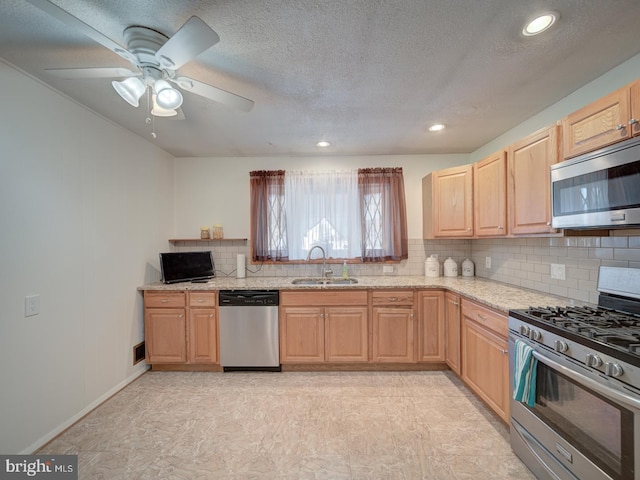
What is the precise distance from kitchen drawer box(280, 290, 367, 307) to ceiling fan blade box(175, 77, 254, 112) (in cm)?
186

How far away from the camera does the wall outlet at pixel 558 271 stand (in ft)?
7.07

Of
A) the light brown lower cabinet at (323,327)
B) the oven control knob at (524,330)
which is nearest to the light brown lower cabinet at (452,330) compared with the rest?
the light brown lower cabinet at (323,327)

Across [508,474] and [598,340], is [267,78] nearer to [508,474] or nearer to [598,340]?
[598,340]

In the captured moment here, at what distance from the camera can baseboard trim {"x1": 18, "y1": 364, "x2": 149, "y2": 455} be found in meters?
1.82

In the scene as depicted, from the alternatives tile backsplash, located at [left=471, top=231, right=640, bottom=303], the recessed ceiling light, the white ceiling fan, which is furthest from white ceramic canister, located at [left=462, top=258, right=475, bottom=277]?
the white ceiling fan

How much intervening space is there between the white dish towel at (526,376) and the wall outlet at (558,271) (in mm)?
924

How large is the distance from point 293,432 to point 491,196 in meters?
2.60

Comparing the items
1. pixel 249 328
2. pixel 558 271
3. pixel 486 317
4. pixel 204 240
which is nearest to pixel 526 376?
pixel 486 317

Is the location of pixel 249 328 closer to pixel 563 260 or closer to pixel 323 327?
pixel 323 327

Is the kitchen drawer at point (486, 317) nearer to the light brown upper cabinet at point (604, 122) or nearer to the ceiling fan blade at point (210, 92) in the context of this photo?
the light brown upper cabinet at point (604, 122)

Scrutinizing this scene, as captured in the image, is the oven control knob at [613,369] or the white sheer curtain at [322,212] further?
the white sheer curtain at [322,212]

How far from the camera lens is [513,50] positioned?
1.59 m

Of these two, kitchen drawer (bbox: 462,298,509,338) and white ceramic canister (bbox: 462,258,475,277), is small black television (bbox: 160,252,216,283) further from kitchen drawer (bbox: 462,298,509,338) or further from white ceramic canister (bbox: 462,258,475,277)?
white ceramic canister (bbox: 462,258,475,277)

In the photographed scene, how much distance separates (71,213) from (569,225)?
3.49 m
